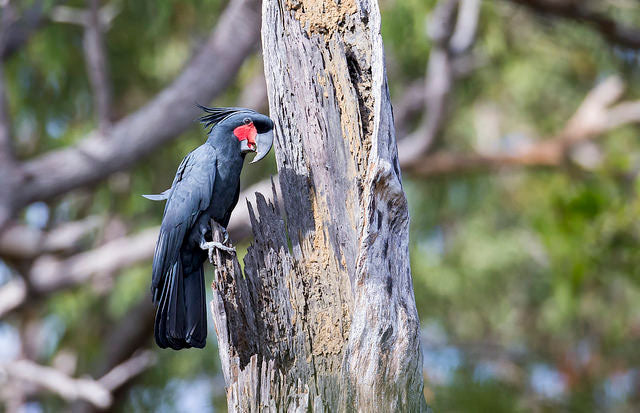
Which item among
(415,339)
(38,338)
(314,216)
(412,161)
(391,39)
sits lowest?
(415,339)

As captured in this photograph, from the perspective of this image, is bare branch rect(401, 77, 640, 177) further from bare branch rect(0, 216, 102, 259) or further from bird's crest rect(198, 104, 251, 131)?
A: bird's crest rect(198, 104, 251, 131)

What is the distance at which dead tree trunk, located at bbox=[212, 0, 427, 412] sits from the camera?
73.5 inches

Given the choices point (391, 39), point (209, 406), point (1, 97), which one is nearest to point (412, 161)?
point (391, 39)

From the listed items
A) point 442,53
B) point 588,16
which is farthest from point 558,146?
point 442,53

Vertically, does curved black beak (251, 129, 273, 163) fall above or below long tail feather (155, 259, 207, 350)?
above

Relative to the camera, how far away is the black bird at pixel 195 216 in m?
2.16

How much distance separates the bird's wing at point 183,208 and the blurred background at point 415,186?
8.93 feet

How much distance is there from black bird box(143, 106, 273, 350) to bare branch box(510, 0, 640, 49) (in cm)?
413

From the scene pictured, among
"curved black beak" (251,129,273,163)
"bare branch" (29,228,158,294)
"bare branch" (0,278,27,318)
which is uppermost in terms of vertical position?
"bare branch" (29,228,158,294)

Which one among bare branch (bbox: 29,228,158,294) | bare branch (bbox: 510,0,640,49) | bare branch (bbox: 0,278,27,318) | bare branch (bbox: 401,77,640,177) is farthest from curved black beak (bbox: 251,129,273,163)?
bare branch (bbox: 0,278,27,318)

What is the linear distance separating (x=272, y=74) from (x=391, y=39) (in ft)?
13.6

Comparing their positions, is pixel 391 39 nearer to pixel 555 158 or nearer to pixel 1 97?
pixel 555 158

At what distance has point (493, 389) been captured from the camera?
16.8 feet

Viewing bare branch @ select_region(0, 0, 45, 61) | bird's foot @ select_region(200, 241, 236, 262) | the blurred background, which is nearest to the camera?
bird's foot @ select_region(200, 241, 236, 262)
